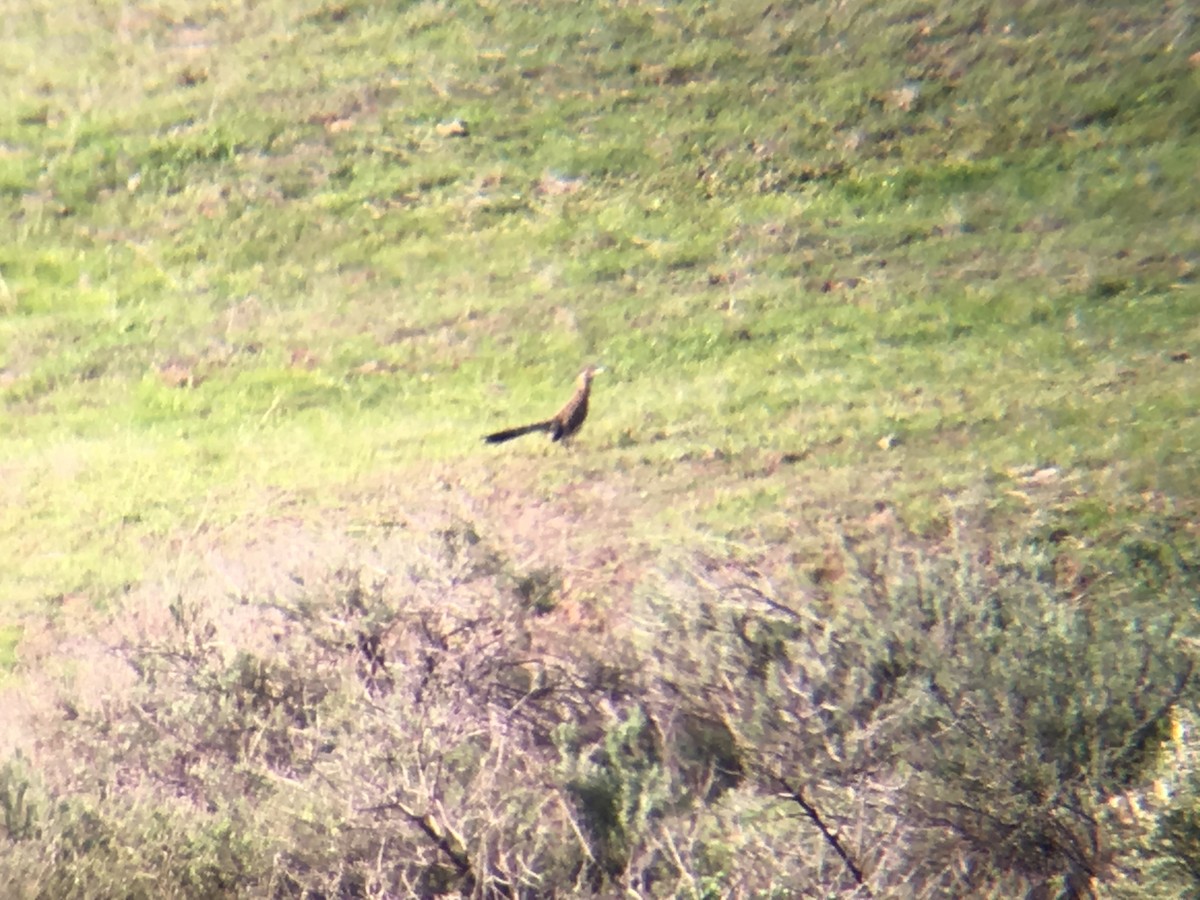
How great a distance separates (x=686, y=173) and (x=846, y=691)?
240cm

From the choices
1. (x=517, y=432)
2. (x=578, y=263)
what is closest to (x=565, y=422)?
(x=517, y=432)

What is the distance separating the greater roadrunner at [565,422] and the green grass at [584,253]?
66 mm

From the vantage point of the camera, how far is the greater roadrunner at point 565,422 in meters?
5.24

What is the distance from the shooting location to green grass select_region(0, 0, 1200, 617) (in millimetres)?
5109

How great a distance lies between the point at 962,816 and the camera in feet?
12.1

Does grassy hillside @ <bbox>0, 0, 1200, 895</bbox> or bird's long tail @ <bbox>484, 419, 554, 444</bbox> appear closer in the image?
grassy hillside @ <bbox>0, 0, 1200, 895</bbox>

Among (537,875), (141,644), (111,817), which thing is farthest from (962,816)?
(141,644)

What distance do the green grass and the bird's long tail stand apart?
63 millimetres

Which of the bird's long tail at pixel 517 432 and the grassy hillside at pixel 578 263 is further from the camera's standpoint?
the bird's long tail at pixel 517 432

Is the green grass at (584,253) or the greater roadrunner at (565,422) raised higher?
the green grass at (584,253)

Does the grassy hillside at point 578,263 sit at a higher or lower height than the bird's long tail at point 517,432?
higher

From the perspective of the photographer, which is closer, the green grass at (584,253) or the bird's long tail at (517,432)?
the green grass at (584,253)

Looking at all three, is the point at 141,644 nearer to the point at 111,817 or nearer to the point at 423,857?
the point at 111,817

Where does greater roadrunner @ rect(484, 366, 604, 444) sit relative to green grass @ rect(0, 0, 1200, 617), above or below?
below
